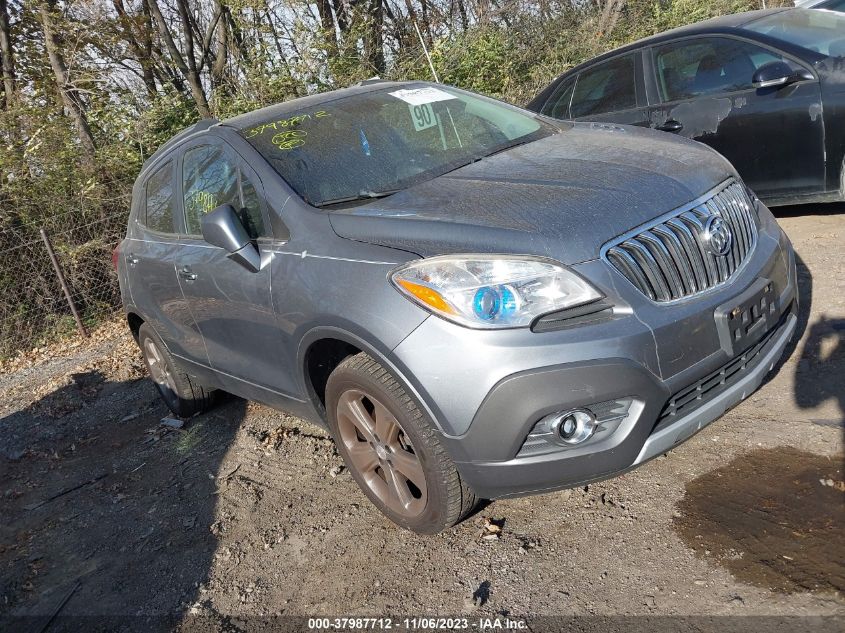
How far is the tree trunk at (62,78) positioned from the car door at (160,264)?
19.3 feet

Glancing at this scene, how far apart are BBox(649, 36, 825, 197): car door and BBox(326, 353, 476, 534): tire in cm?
375

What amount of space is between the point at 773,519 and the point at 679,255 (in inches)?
41.1

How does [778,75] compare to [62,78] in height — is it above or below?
below

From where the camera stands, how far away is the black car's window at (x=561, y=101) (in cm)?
682

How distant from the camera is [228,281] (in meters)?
3.70

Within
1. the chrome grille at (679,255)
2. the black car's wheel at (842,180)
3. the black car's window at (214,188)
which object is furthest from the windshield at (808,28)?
the black car's window at (214,188)

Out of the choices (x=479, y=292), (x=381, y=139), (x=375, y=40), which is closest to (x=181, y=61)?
(x=375, y=40)

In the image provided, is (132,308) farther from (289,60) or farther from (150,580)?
(289,60)

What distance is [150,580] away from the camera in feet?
11.4

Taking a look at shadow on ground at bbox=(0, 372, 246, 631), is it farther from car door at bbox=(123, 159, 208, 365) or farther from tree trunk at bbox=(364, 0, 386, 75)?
tree trunk at bbox=(364, 0, 386, 75)

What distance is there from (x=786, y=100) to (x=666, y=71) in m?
1.11

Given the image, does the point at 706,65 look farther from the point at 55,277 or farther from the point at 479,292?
the point at 55,277

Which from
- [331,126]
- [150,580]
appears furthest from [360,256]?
[150,580]

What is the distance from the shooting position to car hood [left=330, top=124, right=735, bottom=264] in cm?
268
